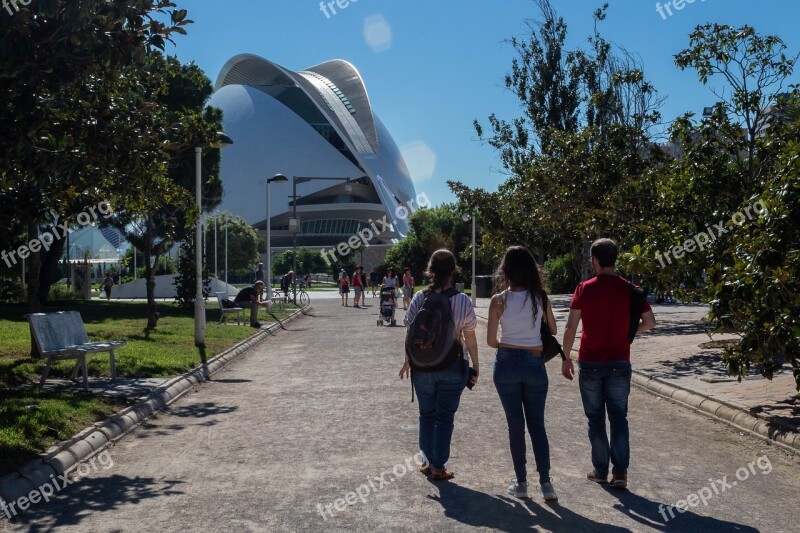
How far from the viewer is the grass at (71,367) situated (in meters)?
7.45

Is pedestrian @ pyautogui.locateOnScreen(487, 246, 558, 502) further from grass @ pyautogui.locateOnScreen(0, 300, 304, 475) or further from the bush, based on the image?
the bush

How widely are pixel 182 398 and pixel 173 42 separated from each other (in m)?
4.48

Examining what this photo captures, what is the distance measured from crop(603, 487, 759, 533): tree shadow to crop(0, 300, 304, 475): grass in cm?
446

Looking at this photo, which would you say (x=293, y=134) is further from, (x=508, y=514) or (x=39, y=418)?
(x=508, y=514)

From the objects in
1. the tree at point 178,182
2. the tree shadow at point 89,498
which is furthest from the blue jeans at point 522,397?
the tree at point 178,182

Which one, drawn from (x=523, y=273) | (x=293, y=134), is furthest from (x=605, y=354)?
(x=293, y=134)

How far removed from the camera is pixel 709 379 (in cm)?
1123

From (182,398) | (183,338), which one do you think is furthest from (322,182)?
(182,398)

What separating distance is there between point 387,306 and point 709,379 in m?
14.0

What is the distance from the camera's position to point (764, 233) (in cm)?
809

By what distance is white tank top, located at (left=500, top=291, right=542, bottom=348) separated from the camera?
5770 mm

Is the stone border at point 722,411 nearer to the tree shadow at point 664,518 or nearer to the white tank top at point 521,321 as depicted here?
the tree shadow at point 664,518

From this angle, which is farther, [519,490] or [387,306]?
[387,306]

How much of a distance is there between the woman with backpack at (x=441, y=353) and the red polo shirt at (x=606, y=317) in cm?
81
